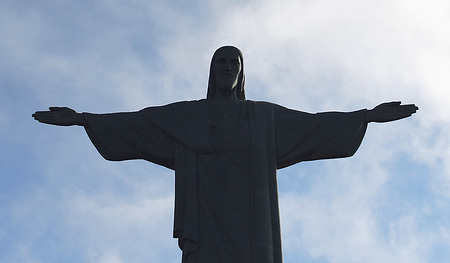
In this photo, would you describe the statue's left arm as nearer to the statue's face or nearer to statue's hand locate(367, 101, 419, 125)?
statue's hand locate(367, 101, 419, 125)

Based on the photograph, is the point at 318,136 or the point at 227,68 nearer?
the point at 318,136

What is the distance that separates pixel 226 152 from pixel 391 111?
300 centimetres

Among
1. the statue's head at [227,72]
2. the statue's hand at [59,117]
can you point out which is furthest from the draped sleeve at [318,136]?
the statue's hand at [59,117]

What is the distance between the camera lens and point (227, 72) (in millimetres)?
15352

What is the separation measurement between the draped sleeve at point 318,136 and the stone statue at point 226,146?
18 millimetres

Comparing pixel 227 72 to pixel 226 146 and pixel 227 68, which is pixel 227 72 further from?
pixel 226 146

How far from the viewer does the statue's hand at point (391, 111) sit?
14750mm

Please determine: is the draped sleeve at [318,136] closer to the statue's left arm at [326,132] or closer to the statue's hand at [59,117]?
the statue's left arm at [326,132]

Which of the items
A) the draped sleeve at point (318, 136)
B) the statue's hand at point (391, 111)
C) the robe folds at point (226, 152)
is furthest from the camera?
the draped sleeve at point (318, 136)

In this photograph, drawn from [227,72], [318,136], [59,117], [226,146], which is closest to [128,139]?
[59,117]

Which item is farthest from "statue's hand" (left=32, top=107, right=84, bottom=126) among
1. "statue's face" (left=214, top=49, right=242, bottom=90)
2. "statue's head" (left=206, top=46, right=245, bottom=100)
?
"statue's face" (left=214, top=49, right=242, bottom=90)

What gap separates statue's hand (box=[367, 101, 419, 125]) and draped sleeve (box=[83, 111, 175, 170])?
3.64m

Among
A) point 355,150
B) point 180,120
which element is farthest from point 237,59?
point 355,150

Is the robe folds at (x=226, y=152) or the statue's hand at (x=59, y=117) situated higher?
the statue's hand at (x=59, y=117)
